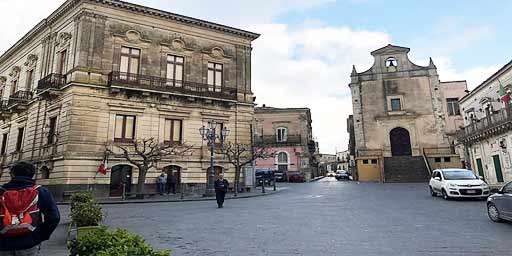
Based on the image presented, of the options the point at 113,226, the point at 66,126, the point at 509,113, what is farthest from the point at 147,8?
the point at 509,113

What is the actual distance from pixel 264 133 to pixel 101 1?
1213 inches

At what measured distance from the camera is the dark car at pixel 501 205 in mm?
8266

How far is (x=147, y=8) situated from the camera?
23.6 m

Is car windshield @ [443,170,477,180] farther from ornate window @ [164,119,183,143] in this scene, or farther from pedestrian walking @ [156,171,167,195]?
ornate window @ [164,119,183,143]

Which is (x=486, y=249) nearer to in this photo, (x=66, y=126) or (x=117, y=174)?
(x=117, y=174)

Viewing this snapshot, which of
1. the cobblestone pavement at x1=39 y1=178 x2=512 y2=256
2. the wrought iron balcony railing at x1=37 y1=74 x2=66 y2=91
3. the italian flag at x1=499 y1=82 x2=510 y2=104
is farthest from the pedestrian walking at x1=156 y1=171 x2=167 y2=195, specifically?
A: the italian flag at x1=499 y1=82 x2=510 y2=104

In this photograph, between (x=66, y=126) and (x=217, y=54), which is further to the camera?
(x=217, y=54)

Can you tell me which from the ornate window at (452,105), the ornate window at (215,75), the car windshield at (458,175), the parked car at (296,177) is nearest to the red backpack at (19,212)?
the car windshield at (458,175)

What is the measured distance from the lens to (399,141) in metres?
37.6

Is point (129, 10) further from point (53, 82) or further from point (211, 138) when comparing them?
point (211, 138)

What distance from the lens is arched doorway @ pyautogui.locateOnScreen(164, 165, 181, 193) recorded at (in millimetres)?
22717

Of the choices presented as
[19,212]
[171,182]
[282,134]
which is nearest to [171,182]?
[171,182]

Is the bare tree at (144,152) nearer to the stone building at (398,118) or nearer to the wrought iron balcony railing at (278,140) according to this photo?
the stone building at (398,118)

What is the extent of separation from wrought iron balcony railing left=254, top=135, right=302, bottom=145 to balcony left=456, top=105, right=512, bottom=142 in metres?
21.9
